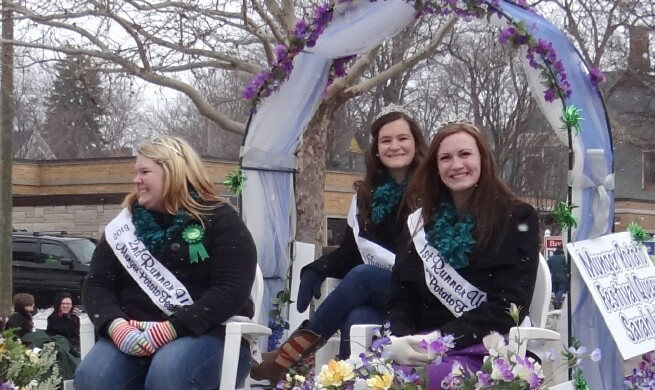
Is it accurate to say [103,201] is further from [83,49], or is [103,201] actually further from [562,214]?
[562,214]

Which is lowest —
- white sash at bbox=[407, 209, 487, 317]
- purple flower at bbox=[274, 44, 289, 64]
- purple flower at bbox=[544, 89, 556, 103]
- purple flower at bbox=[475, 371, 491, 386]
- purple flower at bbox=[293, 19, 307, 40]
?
purple flower at bbox=[475, 371, 491, 386]

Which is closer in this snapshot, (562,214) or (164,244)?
(164,244)

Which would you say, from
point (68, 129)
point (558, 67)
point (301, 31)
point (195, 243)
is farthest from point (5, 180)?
point (68, 129)

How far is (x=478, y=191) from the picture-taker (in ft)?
13.6

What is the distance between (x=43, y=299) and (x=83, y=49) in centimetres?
873

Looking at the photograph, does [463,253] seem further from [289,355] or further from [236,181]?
[236,181]

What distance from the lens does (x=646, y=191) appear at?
40.7 meters

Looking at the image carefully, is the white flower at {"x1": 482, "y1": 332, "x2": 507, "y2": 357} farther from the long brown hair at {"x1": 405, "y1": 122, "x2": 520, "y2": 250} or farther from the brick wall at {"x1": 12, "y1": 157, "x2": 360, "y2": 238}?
the brick wall at {"x1": 12, "y1": 157, "x2": 360, "y2": 238}

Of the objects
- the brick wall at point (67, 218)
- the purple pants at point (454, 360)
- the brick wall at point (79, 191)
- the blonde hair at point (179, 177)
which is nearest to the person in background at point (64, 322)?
the blonde hair at point (179, 177)

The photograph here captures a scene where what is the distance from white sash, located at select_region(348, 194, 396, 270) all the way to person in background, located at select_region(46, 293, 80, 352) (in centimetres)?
402

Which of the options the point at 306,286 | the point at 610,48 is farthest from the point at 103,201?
the point at 306,286

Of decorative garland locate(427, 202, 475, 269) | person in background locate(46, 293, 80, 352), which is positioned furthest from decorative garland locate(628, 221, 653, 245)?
person in background locate(46, 293, 80, 352)

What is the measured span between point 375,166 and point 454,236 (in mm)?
1407

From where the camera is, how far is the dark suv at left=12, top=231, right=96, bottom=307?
20.1 metres
